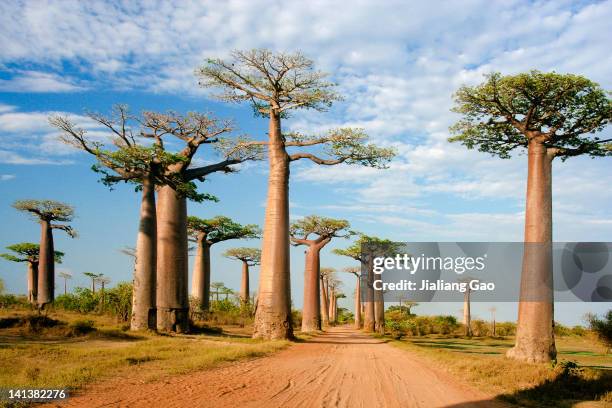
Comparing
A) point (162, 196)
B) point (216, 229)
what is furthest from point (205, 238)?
point (162, 196)

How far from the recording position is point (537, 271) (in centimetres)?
1088

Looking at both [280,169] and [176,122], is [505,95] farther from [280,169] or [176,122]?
[176,122]

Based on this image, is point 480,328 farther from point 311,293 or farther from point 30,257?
point 30,257

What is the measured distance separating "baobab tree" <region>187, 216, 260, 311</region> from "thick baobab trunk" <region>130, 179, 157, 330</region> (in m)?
12.4

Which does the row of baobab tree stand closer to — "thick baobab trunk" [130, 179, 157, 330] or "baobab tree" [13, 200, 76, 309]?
"thick baobab trunk" [130, 179, 157, 330]

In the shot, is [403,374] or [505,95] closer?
[403,374]

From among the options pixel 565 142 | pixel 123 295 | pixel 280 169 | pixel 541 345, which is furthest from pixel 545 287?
pixel 123 295

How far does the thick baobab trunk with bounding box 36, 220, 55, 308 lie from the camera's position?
82.0 ft

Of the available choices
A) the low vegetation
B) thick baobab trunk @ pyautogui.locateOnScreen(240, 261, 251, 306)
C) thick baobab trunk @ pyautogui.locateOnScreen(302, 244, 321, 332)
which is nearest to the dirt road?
the low vegetation

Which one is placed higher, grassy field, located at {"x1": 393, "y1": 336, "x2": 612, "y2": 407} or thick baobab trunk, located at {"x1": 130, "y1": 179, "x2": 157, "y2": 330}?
thick baobab trunk, located at {"x1": 130, "y1": 179, "x2": 157, "y2": 330}

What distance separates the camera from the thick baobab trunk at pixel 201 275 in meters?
27.0

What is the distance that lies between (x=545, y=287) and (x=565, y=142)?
3445 mm

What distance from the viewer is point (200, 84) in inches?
608

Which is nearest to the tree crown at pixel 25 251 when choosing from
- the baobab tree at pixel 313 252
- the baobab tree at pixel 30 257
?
the baobab tree at pixel 30 257
